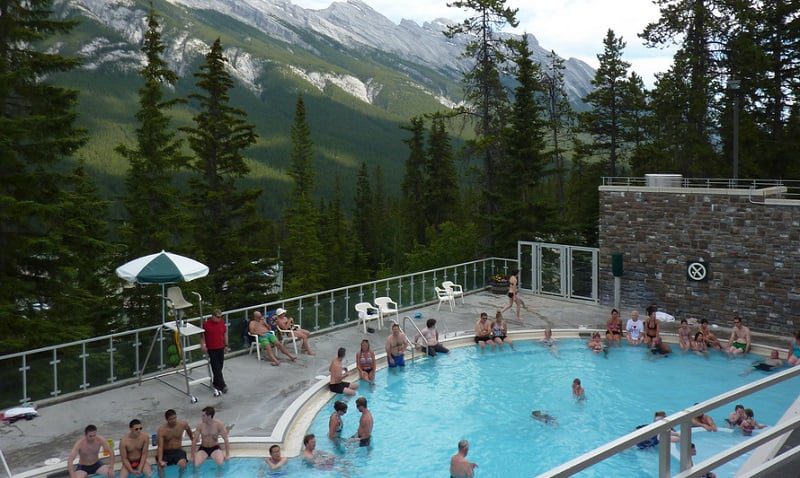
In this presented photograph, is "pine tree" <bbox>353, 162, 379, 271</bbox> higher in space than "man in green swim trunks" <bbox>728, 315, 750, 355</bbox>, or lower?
higher

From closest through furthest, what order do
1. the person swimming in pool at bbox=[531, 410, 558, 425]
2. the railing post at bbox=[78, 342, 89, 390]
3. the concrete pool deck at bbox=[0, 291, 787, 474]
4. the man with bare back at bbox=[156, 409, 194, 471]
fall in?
1. the man with bare back at bbox=[156, 409, 194, 471]
2. the concrete pool deck at bbox=[0, 291, 787, 474]
3. the railing post at bbox=[78, 342, 89, 390]
4. the person swimming in pool at bbox=[531, 410, 558, 425]

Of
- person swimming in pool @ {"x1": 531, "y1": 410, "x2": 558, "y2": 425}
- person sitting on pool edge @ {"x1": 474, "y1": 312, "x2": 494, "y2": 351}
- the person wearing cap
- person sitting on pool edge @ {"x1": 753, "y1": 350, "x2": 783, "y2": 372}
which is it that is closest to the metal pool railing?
the person wearing cap

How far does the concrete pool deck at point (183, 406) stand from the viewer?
10844mm

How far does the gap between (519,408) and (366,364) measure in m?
3.40

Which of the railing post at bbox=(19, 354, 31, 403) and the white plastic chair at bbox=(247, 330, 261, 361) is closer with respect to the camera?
the railing post at bbox=(19, 354, 31, 403)

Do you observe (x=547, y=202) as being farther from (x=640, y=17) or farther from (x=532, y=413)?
(x=532, y=413)

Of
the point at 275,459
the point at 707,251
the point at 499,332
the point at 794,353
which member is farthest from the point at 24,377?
the point at 707,251

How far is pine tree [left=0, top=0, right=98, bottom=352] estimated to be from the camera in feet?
60.8

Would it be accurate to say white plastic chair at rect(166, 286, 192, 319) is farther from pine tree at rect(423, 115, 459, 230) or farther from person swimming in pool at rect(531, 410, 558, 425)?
pine tree at rect(423, 115, 459, 230)

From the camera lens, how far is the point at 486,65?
32.1 m

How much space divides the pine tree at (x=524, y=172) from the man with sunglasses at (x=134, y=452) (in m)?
25.9

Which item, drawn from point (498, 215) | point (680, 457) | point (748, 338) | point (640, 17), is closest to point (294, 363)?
point (748, 338)

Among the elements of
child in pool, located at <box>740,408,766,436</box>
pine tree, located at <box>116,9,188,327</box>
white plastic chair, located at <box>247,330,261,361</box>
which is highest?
pine tree, located at <box>116,9,188,327</box>

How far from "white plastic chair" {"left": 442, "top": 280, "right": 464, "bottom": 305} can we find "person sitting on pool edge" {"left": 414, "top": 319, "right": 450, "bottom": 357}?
14.3 feet
